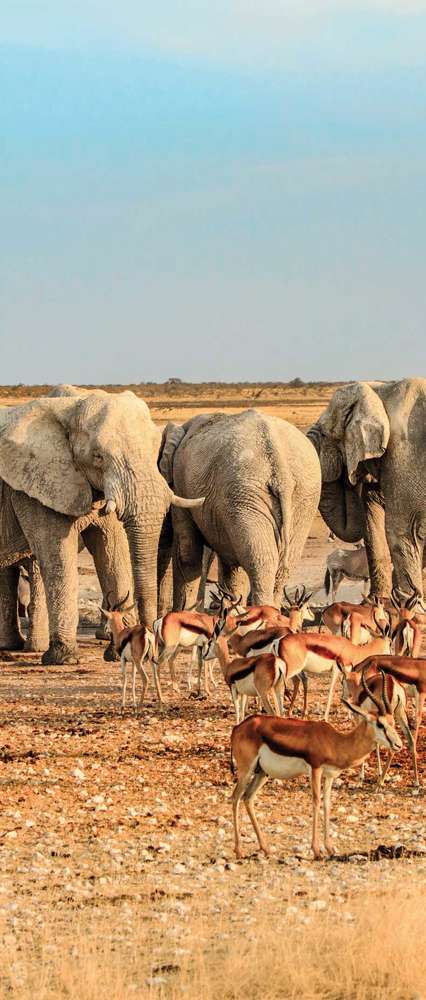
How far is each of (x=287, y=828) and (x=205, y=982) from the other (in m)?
3.51

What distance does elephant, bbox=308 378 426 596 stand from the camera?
23.0 meters

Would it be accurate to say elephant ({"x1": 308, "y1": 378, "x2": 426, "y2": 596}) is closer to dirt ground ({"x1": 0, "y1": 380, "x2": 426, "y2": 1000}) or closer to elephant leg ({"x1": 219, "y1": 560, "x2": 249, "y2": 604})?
elephant leg ({"x1": 219, "y1": 560, "x2": 249, "y2": 604})

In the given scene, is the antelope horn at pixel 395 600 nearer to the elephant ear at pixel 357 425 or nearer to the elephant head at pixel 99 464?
the elephant ear at pixel 357 425

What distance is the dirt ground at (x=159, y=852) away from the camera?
28.4 ft

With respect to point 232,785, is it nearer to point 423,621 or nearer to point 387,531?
point 423,621

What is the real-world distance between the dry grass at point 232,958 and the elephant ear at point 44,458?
12156 mm

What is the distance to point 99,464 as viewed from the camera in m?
20.8

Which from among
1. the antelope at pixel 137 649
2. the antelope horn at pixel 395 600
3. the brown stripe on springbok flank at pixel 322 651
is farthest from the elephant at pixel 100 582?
the brown stripe on springbok flank at pixel 322 651

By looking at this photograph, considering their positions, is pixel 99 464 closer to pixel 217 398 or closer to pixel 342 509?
pixel 342 509

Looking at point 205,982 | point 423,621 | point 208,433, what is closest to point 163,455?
point 208,433

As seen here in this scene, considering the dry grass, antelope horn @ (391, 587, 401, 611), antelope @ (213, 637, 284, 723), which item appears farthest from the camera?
antelope horn @ (391, 587, 401, 611)

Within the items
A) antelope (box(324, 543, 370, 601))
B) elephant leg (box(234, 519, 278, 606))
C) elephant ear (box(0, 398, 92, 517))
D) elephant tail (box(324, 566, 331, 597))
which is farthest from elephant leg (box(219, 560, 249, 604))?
elephant tail (box(324, 566, 331, 597))

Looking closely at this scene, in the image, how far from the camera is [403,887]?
9.62 m

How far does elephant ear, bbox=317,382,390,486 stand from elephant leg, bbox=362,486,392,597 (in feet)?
2.52
